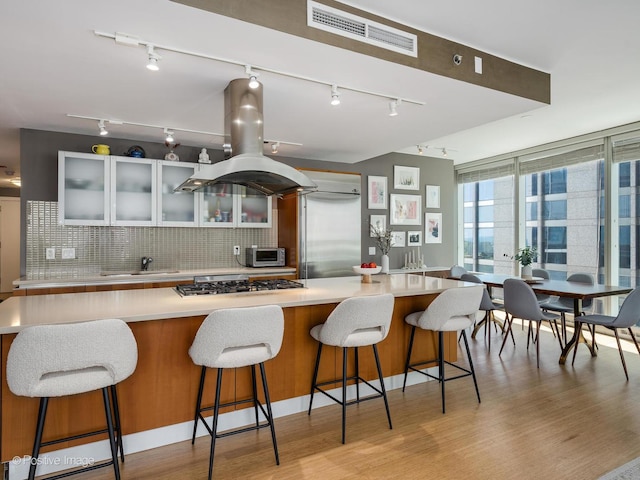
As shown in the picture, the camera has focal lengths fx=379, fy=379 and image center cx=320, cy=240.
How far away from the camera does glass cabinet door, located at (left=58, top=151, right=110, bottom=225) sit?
4.07m

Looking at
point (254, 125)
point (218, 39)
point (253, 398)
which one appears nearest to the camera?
point (218, 39)

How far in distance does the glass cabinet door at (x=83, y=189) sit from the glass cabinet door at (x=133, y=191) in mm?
90

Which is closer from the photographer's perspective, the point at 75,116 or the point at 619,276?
the point at 75,116

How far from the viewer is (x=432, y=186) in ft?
22.5

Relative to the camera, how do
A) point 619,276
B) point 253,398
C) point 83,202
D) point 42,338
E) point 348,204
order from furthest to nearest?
1. point 348,204
2. point 619,276
3. point 83,202
4. point 253,398
5. point 42,338

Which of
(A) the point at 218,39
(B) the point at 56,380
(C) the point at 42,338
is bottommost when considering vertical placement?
(B) the point at 56,380

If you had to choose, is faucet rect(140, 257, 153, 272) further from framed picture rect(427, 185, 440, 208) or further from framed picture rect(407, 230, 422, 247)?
framed picture rect(427, 185, 440, 208)

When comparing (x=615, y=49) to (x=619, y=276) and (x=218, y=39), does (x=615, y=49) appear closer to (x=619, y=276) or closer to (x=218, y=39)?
(x=218, y=39)

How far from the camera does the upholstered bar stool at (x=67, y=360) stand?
67.6 inches

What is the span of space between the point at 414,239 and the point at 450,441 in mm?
4425

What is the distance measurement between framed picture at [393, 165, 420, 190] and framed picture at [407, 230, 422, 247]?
0.79 metres

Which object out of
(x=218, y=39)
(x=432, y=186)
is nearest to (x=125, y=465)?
(x=218, y=39)

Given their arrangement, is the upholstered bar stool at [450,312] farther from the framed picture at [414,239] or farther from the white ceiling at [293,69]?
the framed picture at [414,239]

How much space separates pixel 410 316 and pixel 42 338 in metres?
2.51
